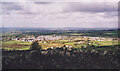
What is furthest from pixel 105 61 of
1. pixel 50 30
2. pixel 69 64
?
pixel 50 30

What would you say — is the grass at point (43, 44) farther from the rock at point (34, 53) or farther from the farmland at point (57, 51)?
the rock at point (34, 53)

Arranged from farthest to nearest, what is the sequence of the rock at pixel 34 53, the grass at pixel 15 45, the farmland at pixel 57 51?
the grass at pixel 15 45 → the rock at pixel 34 53 → the farmland at pixel 57 51

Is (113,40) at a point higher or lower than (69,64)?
higher

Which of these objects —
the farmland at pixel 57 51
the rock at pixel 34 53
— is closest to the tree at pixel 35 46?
the farmland at pixel 57 51

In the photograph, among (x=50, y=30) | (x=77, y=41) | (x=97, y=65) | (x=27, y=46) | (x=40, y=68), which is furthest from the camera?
(x=50, y=30)

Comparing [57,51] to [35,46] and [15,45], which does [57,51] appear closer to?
[35,46]

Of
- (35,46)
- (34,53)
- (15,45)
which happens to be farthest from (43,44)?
(15,45)

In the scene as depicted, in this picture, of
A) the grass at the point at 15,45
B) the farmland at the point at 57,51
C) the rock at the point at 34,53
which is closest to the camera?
the farmland at the point at 57,51

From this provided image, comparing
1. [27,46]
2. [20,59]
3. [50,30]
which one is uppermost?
[50,30]

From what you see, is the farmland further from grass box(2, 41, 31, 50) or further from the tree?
the tree

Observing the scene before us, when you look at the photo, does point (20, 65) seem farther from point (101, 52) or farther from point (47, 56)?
point (101, 52)

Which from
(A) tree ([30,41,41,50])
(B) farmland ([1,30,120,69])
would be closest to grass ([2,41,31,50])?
(B) farmland ([1,30,120,69])
